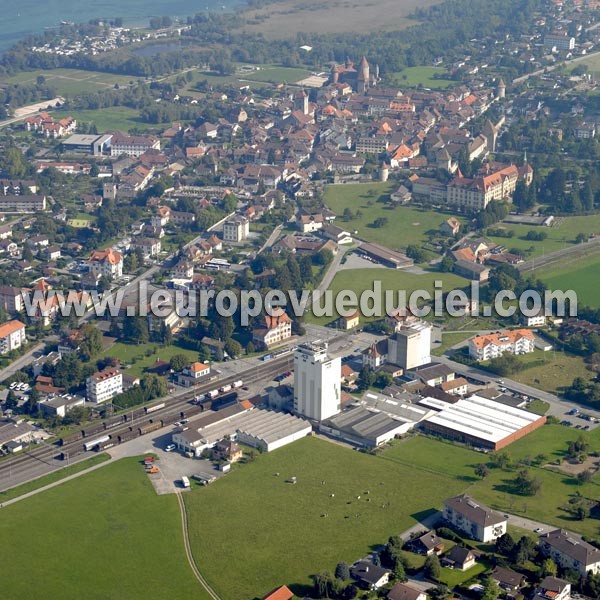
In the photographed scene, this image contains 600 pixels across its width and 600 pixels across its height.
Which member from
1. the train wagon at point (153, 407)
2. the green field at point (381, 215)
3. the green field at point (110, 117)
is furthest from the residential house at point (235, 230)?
the green field at point (110, 117)

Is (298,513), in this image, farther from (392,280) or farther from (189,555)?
(392,280)

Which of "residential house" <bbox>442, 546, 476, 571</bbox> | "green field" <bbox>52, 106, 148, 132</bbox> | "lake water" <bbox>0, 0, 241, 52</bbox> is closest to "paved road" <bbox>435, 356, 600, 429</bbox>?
"residential house" <bbox>442, 546, 476, 571</bbox>

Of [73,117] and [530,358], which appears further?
[73,117]

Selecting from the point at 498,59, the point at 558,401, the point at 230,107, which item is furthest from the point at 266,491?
the point at 498,59

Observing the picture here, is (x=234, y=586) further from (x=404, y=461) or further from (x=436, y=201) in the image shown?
(x=436, y=201)

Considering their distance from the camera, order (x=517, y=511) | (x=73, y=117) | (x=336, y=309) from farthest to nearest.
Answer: (x=73, y=117)
(x=336, y=309)
(x=517, y=511)

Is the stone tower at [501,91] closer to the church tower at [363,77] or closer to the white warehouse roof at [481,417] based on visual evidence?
the church tower at [363,77]
